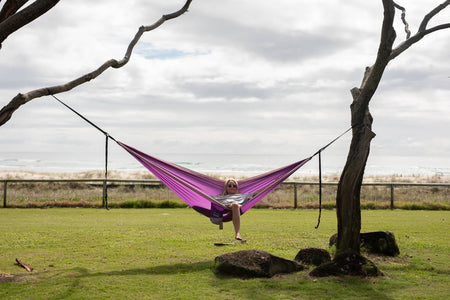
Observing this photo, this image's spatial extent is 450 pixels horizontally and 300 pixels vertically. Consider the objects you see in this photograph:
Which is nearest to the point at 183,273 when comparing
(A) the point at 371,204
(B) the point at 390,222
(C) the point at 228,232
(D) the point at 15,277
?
(D) the point at 15,277

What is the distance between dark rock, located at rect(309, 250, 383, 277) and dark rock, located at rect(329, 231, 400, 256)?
96 centimetres

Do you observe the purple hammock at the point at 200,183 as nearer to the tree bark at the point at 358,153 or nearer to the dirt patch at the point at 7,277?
the tree bark at the point at 358,153

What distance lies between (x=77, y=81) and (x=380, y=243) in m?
3.98

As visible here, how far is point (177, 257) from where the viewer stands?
17.7 feet

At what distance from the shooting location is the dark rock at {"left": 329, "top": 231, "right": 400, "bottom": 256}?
5402mm

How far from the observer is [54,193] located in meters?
12.1

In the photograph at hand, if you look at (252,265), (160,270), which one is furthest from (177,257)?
(252,265)

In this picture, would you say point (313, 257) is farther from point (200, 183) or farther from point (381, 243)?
point (200, 183)

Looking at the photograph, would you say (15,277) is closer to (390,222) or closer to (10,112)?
(10,112)

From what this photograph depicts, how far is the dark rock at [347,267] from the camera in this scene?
445 centimetres

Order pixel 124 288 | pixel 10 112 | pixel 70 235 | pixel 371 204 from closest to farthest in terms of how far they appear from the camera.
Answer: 1. pixel 124 288
2. pixel 10 112
3. pixel 70 235
4. pixel 371 204

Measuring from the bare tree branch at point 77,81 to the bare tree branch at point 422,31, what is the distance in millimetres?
2790

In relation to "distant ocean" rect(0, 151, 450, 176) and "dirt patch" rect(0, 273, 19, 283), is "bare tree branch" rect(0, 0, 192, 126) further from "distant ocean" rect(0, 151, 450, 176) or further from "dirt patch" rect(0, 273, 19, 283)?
"distant ocean" rect(0, 151, 450, 176)

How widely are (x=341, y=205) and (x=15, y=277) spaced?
11.1 ft
